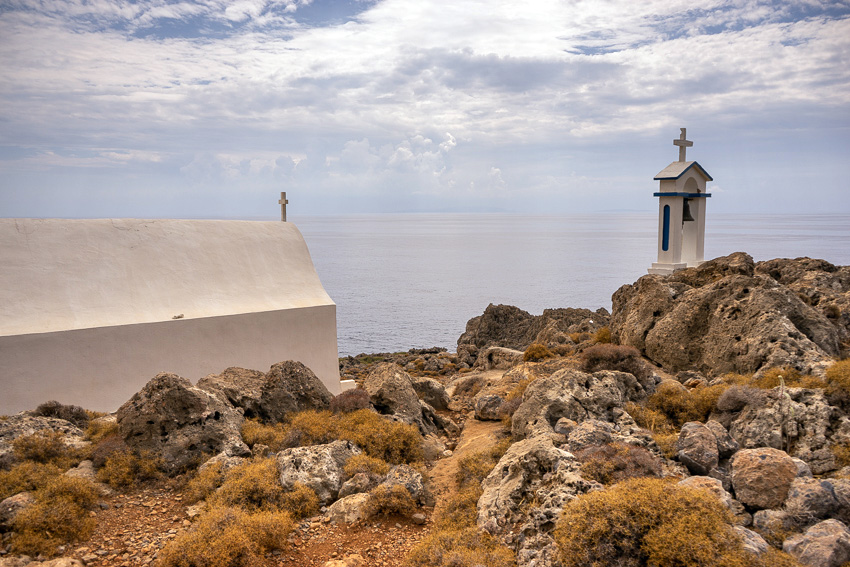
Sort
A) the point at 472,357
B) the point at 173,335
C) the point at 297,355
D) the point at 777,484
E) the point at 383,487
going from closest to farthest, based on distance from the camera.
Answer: the point at 777,484
the point at 383,487
the point at 173,335
the point at 297,355
the point at 472,357

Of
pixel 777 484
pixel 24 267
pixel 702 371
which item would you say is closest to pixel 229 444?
pixel 24 267

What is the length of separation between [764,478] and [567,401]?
293 cm

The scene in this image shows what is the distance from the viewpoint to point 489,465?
7223 mm

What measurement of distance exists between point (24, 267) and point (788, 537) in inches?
485

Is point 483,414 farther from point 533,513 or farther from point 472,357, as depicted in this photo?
point 472,357

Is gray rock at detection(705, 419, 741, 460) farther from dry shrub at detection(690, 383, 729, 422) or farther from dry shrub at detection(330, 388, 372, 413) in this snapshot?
dry shrub at detection(330, 388, 372, 413)

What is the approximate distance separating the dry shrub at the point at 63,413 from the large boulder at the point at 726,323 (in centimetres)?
1054

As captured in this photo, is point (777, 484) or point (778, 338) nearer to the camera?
point (777, 484)

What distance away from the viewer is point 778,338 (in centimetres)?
910

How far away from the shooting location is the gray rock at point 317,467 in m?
6.90

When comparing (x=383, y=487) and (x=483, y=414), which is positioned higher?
(x=383, y=487)

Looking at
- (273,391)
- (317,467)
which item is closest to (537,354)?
(273,391)

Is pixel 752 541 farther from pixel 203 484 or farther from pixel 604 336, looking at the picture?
pixel 604 336

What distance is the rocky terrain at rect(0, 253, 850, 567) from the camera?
477 centimetres
